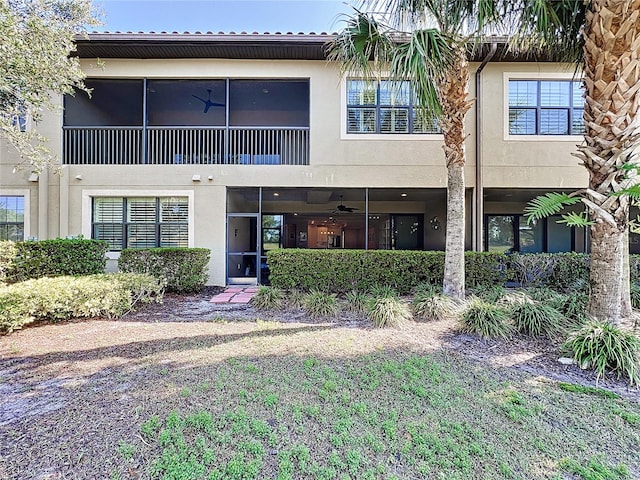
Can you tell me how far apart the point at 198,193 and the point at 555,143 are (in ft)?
35.7

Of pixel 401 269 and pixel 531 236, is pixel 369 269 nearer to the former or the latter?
pixel 401 269

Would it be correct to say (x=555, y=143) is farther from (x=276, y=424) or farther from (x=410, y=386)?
(x=276, y=424)

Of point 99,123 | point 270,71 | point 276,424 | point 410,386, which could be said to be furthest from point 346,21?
point 99,123

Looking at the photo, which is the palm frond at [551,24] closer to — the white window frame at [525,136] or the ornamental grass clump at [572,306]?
the white window frame at [525,136]

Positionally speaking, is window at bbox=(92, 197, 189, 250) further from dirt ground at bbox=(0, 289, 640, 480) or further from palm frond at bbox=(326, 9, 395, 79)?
palm frond at bbox=(326, 9, 395, 79)

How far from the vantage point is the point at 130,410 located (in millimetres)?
2955

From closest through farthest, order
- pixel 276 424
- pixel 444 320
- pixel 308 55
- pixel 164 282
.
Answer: pixel 276 424, pixel 444 320, pixel 164 282, pixel 308 55

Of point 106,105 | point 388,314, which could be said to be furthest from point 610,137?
point 106,105

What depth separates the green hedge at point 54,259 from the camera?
7297 mm

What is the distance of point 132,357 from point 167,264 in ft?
15.7

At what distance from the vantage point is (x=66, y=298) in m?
5.65

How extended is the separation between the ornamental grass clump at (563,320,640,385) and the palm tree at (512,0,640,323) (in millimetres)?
742

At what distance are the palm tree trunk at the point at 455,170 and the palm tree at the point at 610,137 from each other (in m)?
1.69

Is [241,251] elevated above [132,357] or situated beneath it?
elevated above
